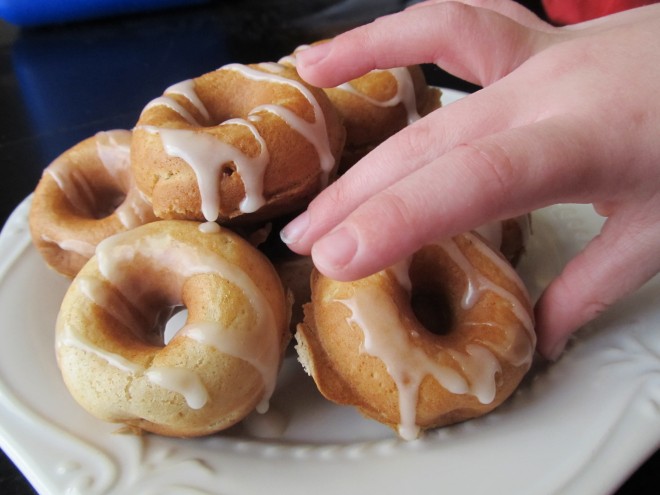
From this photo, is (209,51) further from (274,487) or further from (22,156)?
(274,487)

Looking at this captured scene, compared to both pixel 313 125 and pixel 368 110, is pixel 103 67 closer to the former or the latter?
pixel 368 110

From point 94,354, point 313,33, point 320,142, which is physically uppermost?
point 320,142

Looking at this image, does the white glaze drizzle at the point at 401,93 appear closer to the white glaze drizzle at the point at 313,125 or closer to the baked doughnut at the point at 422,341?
the white glaze drizzle at the point at 313,125

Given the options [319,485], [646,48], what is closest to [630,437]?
[319,485]

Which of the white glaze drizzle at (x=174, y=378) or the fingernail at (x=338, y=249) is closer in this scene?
the fingernail at (x=338, y=249)

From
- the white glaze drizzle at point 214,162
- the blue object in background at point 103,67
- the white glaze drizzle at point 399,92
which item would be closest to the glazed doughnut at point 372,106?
the white glaze drizzle at point 399,92

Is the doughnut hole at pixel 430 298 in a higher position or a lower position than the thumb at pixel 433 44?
lower
